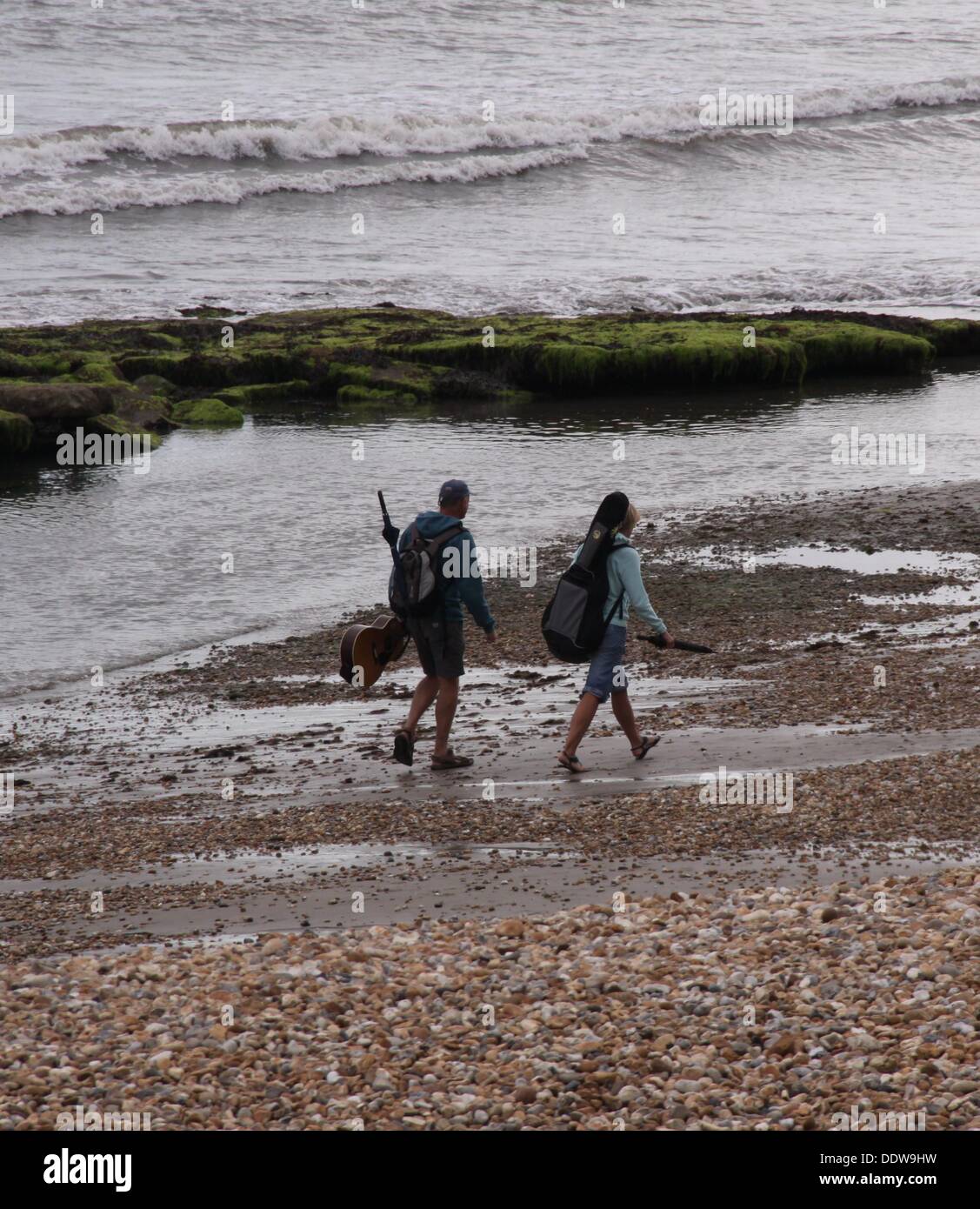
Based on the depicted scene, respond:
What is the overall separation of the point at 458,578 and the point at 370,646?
1214 millimetres

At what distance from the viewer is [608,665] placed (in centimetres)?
955

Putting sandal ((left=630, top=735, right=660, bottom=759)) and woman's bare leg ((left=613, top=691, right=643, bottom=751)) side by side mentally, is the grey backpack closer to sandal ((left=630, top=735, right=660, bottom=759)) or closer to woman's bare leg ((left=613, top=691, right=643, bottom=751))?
woman's bare leg ((left=613, top=691, right=643, bottom=751))

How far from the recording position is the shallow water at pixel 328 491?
1487 cm

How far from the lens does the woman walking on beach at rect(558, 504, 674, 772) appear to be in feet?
30.6

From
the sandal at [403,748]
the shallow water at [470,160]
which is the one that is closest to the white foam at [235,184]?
the shallow water at [470,160]

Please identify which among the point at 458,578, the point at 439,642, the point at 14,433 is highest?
the point at 14,433

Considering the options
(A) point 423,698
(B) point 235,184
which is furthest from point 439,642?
(B) point 235,184

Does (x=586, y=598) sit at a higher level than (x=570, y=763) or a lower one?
higher

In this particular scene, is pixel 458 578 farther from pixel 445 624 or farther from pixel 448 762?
pixel 448 762

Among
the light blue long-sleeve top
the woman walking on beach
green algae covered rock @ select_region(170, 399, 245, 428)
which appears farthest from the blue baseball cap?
green algae covered rock @ select_region(170, 399, 245, 428)

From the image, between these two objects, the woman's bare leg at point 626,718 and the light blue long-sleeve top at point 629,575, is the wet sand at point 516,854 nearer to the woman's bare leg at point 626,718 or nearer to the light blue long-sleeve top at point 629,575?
the woman's bare leg at point 626,718

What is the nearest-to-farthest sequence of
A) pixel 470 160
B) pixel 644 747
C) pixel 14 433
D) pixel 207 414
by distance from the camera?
1. pixel 644 747
2. pixel 14 433
3. pixel 207 414
4. pixel 470 160

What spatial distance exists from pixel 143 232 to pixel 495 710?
34.7 m

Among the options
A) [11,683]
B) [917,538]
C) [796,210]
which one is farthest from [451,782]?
[796,210]
